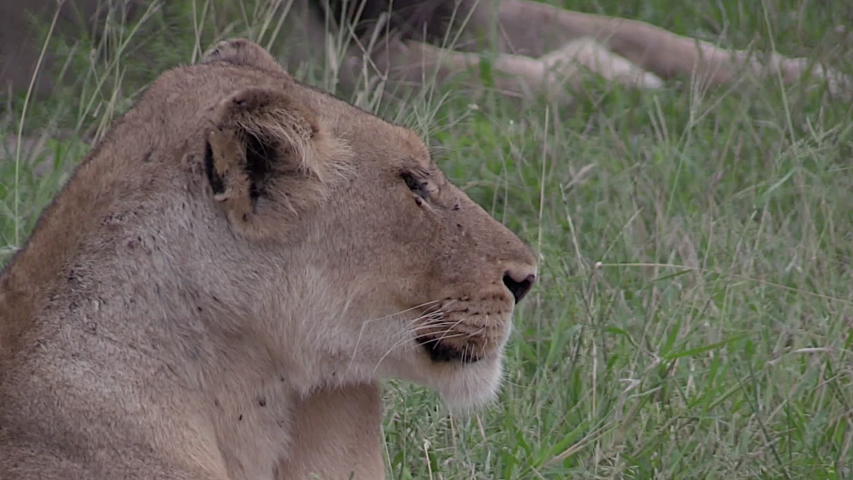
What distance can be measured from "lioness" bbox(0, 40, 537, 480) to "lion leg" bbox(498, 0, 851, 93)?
2.97m

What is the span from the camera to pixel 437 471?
2.99 meters

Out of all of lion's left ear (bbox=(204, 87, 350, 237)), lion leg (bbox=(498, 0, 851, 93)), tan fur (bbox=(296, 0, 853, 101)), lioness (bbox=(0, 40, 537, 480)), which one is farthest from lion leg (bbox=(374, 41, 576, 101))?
lion's left ear (bbox=(204, 87, 350, 237))

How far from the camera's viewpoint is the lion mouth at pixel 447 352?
2412 mm

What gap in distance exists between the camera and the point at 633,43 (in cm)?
593

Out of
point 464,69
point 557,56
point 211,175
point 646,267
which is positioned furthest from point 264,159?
point 557,56

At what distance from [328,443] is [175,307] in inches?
15.4

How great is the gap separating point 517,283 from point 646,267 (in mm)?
1378

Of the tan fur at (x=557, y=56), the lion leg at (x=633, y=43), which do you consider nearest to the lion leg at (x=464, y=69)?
the tan fur at (x=557, y=56)

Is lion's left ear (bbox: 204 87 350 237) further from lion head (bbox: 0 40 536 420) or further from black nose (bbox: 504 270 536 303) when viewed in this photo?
black nose (bbox: 504 270 536 303)

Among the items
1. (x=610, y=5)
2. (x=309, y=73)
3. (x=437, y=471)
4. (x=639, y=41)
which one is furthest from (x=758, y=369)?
(x=610, y=5)

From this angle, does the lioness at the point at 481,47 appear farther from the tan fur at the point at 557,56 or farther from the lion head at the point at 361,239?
the lion head at the point at 361,239

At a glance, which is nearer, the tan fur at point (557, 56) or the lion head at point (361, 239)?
the lion head at point (361, 239)

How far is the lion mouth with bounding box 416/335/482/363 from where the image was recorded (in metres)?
2.41

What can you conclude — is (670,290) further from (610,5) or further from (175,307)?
(610,5)
